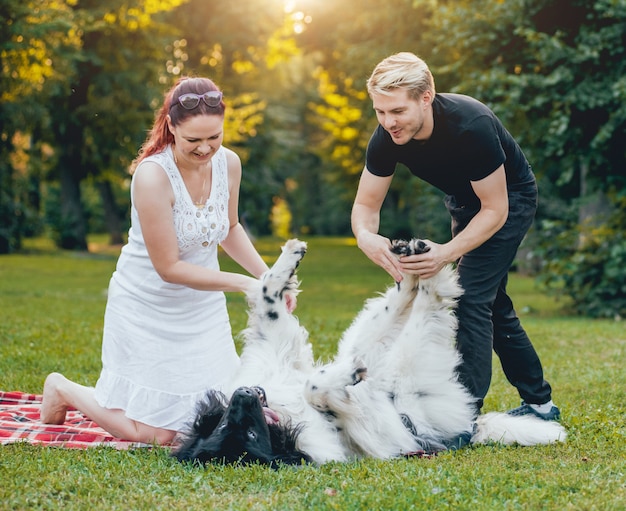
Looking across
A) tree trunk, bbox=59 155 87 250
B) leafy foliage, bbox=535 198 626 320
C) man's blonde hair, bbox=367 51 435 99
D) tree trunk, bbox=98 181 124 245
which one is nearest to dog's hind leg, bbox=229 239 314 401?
man's blonde hair, bbox=367 51 435 99

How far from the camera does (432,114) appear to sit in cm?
430

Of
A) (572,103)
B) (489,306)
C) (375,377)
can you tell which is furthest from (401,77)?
(572,103)

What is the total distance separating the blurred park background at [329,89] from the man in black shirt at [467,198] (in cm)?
664

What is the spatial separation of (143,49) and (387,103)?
77.3 feet

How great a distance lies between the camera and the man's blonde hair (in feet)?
13.3

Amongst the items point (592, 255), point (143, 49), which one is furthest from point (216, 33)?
point (592, 255)

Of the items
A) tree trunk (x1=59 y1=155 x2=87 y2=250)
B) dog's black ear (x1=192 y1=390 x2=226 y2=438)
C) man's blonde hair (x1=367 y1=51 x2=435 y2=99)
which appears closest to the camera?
dog's black ear (x1=192 y1=390 x2=226 y2=438)

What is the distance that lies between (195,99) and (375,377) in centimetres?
183

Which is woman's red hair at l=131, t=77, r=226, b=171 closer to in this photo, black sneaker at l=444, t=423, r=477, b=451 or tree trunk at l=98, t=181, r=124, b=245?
black sneaker at l=444, t=423, r=477, b=451

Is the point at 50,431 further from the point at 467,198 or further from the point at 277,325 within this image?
the point at 467,198

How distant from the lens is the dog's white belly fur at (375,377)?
13.4 feet

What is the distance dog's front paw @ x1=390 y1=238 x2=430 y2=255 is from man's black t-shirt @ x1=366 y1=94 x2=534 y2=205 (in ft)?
1.57

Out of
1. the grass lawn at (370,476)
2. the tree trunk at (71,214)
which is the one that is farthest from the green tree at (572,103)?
the tree trunk at (71,214)

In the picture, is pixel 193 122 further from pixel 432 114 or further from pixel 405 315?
pixel 405 315
